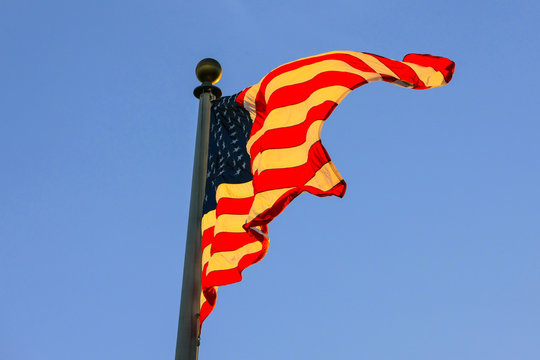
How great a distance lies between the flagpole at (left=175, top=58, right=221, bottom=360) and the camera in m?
7.23

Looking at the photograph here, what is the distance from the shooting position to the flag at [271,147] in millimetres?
7973

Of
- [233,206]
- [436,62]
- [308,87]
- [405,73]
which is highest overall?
[436,62]

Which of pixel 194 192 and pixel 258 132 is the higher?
pixel 258 132

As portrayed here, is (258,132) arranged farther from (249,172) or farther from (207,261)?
(207,261)

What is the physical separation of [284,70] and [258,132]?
991mm

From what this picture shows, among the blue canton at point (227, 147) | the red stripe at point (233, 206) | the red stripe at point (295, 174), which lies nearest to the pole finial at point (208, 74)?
the blue canton at point (227, 147)

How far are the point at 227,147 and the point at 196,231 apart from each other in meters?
1.70

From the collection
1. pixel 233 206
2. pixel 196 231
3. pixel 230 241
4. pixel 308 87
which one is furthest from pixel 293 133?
pixel 196 231

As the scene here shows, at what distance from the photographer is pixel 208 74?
394 inches

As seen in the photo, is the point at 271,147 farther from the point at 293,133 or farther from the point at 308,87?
the point at 308,87

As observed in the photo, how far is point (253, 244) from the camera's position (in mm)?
8328

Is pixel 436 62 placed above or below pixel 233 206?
Result: above

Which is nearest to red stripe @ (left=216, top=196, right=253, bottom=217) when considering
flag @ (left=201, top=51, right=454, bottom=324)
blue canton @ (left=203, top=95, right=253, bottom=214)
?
flag @ (left=201, top=51, right=454, bottom=324)

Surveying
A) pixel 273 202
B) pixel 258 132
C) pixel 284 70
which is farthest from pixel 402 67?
pixel 273 202
